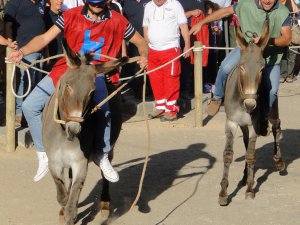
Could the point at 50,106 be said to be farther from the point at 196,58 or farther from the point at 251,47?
the point at 196,58

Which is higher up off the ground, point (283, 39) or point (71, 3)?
point (71, 3)

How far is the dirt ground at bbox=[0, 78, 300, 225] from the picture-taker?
27.5 feet

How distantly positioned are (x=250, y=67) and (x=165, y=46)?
5202 millimetres

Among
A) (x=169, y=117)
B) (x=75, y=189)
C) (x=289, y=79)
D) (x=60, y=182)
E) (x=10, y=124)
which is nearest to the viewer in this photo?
(x=75, y=189)

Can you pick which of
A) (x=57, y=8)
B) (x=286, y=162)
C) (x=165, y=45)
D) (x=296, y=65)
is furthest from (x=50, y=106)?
(x=296, y=65)

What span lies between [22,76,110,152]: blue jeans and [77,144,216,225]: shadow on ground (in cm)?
96

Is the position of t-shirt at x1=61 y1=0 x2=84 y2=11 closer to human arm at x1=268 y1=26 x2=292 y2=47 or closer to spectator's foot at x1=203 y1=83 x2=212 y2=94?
spectator's foot at x1=203 y1=83 x2=212 y2=94

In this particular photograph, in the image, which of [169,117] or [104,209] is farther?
[169,117]

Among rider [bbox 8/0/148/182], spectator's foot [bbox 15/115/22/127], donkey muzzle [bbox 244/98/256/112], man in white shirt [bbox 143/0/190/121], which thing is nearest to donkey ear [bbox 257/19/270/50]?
donkey muzzle [bbox 244/98/256/112]

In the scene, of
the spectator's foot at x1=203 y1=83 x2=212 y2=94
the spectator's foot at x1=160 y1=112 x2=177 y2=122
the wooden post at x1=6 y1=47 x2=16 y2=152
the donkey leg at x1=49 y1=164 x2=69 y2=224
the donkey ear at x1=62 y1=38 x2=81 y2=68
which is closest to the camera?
the donkey ear at x1=62 y1=38 x2=81 y2=68

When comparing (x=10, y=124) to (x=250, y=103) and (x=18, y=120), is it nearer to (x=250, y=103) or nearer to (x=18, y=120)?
(x=18, y=120)

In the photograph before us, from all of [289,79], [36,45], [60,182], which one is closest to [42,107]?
[36,45]

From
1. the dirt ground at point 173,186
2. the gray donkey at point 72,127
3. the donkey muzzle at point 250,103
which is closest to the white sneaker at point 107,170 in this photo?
the gray donkey at point 72,127

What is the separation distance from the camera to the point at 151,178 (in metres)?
9.92
